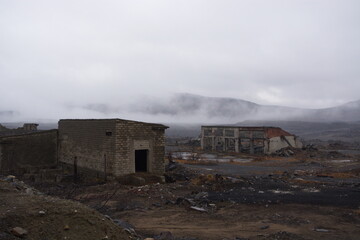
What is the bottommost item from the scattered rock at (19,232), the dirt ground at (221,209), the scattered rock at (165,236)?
the dirt ground at (221,209)

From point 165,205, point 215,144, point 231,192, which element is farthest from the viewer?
point 215,144

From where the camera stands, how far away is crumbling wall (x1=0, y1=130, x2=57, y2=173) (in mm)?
20641

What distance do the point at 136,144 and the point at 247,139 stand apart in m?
28.7

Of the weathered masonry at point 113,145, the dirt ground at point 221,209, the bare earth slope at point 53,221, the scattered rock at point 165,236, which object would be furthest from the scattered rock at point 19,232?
the weathered masonry at point 113,145

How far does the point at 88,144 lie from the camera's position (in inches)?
766

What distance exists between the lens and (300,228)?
987cm

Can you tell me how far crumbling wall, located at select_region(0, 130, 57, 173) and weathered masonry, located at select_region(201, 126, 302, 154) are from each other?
27.4 metres

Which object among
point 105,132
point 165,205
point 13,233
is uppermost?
point 105,132

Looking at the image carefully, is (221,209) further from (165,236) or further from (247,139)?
(247,139)

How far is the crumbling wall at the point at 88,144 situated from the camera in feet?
58.1

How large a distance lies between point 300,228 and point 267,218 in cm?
135

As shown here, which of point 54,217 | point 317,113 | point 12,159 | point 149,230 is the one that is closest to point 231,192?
point 149,230

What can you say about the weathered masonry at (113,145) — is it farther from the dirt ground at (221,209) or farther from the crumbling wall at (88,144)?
the dirt ground at (221,209)

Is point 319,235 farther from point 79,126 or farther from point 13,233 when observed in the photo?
point 79,126
